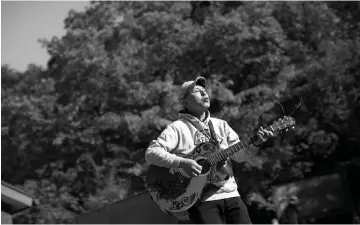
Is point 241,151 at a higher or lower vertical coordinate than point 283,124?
lower

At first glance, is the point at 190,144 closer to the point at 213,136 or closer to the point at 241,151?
the point at 213,136

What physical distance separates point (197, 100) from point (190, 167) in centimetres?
61

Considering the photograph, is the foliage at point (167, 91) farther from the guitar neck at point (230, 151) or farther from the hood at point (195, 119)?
the guitar neck at point (230, 151)

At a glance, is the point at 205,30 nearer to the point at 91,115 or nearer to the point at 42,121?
the point at 91,115

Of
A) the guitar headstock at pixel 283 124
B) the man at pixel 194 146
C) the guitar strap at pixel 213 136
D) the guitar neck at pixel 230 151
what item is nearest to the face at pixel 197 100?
the man at pixel 194 146

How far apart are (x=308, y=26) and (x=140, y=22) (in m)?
6.20

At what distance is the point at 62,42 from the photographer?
67.5 feet

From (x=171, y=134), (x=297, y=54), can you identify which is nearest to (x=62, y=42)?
(x=297, y=54)

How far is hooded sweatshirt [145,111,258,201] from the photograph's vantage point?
3459mm

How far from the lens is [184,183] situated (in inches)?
139

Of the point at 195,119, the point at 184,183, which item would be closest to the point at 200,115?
the point at 195,119

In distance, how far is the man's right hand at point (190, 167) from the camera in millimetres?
3346

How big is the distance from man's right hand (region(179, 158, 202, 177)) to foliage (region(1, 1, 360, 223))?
11318mm

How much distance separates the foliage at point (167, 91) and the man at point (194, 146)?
35.7ft
